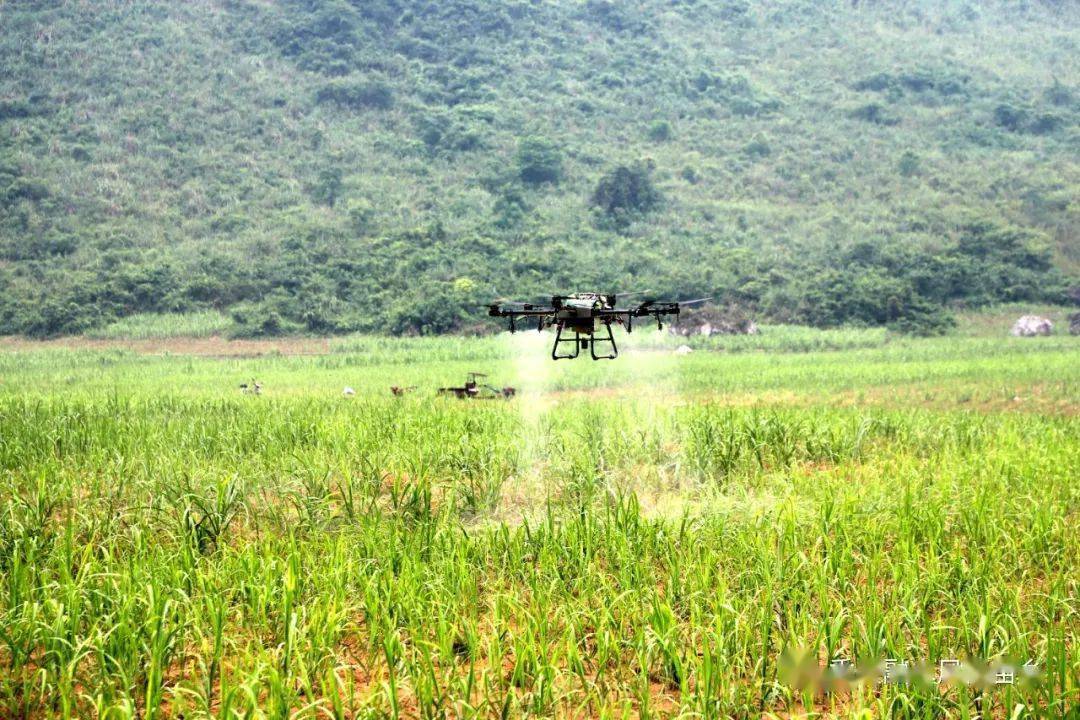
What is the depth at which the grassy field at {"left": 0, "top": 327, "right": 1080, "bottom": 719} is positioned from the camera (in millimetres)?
5820

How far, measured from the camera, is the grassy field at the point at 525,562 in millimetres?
5820

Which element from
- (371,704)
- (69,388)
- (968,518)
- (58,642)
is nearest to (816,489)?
(968,518)

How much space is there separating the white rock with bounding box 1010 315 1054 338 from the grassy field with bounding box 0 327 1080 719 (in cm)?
3297

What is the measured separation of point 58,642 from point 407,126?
81487mm

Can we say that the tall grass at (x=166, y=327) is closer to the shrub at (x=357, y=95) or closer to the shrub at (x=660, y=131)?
the shrub at (x=357, y=95)

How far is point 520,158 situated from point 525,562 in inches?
2752

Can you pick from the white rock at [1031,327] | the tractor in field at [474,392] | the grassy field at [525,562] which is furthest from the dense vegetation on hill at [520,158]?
the grassy field at [525,562]

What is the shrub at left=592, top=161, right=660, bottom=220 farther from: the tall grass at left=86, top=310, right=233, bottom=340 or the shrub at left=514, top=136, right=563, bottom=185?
the tall grass at left=86, top=310, right=233, bottom=340

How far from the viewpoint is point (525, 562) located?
8289 mm

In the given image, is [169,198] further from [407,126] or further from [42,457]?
[42,457]

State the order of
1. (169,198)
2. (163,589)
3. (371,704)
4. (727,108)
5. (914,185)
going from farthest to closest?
1. (727,108)
2. (914,185)
3. (169,198)
4. (163,589)
5. (371,704)

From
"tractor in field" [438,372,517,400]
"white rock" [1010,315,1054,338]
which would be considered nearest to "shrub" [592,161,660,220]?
"white rock" [1010,315,1054,338]

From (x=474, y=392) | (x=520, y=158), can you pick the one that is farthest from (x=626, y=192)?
(x=474, y=392)

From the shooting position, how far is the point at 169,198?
6738 centimetres
